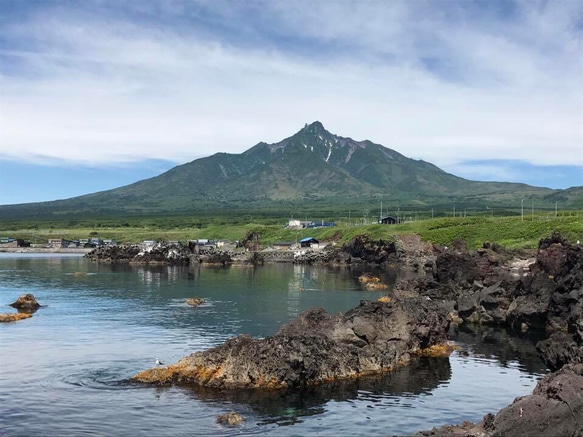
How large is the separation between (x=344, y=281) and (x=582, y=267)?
46616mm

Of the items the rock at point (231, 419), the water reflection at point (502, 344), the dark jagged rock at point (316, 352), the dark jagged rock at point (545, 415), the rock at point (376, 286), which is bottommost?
the water reflection at point (502, 344)

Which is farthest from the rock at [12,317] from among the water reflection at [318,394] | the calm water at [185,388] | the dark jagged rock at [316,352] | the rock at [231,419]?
the rock at [231,419]

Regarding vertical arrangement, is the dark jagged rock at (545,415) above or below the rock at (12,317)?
above

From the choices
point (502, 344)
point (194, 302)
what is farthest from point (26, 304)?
point (502, 344)

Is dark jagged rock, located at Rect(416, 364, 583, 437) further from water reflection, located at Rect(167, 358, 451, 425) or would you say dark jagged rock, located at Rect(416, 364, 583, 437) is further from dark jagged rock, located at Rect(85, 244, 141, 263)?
dark jagged rock, located at Rect(85, 244, 141, 263)

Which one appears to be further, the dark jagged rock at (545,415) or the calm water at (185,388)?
the calm water at (185,388)

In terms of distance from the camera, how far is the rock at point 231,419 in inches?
1211

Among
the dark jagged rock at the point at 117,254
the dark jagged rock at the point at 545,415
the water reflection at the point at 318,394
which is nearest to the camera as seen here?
the dark jagged rock at the point at 545,415

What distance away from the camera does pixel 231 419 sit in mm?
30859

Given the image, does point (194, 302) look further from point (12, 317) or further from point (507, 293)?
point (507, 293)

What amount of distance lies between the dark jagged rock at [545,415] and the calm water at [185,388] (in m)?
Answer: 7.74

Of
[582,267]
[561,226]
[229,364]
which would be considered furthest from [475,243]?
[229,364]

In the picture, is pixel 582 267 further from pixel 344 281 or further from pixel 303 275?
pixel 303 275

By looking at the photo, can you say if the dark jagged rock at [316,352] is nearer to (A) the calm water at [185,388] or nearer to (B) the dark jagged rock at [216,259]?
(A) the calm water at [185,388]
